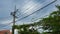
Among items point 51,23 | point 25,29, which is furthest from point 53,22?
point 25,29

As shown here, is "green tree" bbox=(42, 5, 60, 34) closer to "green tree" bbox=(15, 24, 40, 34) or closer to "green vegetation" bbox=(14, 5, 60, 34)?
"green vegetation" bbox=(14, 5, 60, 34)

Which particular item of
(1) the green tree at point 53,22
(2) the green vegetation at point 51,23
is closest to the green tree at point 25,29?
(2) the green vegetation at point 51,23

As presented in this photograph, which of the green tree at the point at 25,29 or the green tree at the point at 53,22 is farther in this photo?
the green tree at the point at 25,29

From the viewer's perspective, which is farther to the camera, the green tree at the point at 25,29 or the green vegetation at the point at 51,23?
the green tree at the point at 25,29

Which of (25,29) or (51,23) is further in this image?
(25,29)

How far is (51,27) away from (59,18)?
86.0 inches

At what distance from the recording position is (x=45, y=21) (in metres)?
31.5

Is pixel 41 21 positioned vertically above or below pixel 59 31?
above

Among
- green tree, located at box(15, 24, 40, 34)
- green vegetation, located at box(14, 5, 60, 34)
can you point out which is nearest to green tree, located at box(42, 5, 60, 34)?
green vegetation, located at box(14, 5, 60, 34)

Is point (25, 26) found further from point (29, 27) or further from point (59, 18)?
point (59, 18)

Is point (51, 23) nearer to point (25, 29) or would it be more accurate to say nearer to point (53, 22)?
point (53, 22)

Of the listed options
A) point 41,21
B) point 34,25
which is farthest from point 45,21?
point 34,25

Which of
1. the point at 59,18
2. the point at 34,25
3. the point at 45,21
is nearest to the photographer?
the point at 59,18

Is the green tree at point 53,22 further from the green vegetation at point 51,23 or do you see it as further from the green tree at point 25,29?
the green tree at point 25,29
